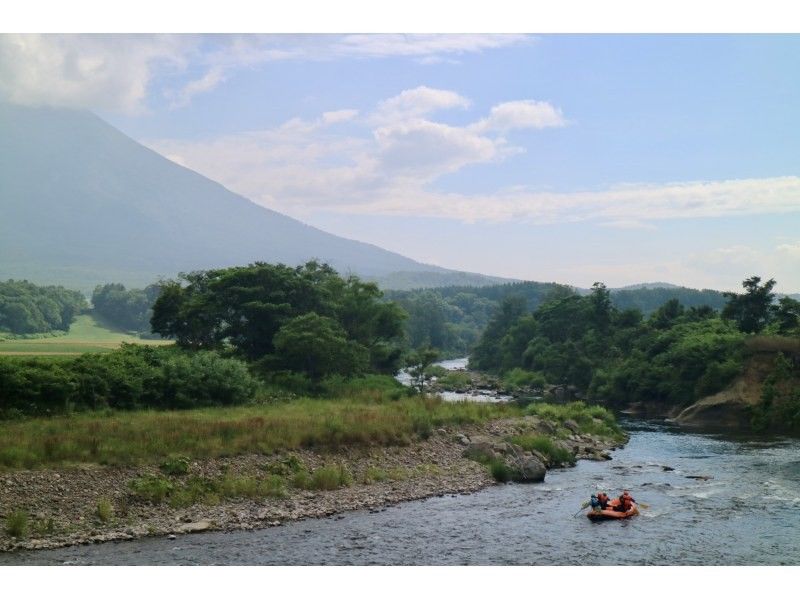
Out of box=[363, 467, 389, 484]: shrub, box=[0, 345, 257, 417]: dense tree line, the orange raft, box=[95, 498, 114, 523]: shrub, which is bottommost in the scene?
box=[95, 498, 114, 523]: shrub

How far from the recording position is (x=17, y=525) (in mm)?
17328

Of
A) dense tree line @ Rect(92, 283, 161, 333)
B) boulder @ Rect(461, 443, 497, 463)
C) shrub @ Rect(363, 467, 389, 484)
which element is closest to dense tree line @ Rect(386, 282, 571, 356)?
dense tree line @ Rect(92, 283, 161, 333)

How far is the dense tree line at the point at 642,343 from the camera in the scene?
160 feet

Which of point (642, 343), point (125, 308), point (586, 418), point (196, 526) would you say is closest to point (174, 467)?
point (196, 526)

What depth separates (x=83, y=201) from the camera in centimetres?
18550

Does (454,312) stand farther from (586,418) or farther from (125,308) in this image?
(586,418)

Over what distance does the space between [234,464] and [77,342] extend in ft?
83.5

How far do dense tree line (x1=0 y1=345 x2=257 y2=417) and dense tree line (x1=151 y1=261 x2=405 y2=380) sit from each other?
21.1 ft

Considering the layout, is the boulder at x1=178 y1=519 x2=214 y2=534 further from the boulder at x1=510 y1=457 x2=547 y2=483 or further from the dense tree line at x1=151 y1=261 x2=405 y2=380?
the dense tree line at x1=151 y1=261 x2=405 y2=380

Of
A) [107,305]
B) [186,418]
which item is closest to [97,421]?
[186,418]

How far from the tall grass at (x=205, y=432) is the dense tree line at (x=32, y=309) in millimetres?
20448

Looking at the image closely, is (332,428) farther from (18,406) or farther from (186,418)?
(18,406)

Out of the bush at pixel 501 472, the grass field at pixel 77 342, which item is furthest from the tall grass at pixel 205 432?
the grass field at pixel 77 342

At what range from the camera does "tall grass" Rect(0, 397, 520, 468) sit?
21156mm
